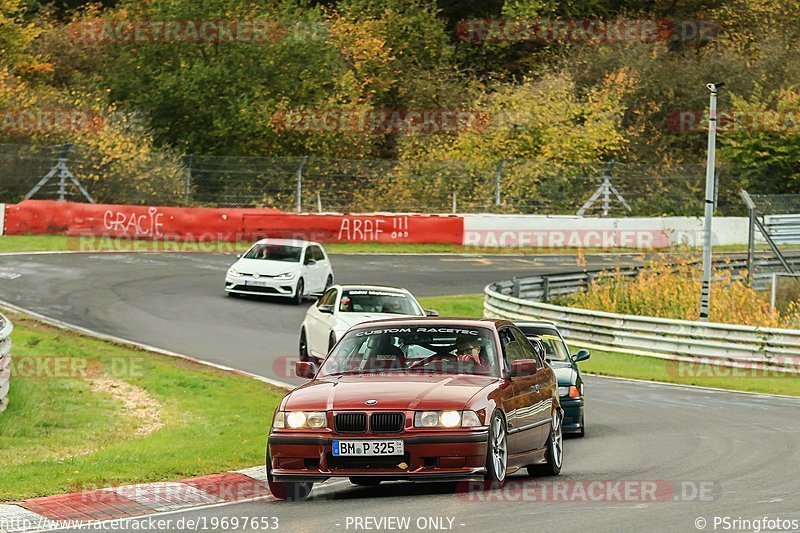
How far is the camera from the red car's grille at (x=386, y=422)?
410 inches

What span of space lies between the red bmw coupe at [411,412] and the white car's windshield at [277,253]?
19.9 meters

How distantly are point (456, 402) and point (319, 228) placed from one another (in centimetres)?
3372

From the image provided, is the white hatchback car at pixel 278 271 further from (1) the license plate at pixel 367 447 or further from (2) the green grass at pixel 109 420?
(1) the license plate at pixel 367 447

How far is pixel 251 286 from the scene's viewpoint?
3172cm

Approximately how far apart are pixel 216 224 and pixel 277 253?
35.6 ft

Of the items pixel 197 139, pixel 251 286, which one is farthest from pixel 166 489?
pixel 197 139

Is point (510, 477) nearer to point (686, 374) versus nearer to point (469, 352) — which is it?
point (469, 352)

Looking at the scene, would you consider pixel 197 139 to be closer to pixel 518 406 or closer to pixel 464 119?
pixel 464 119
